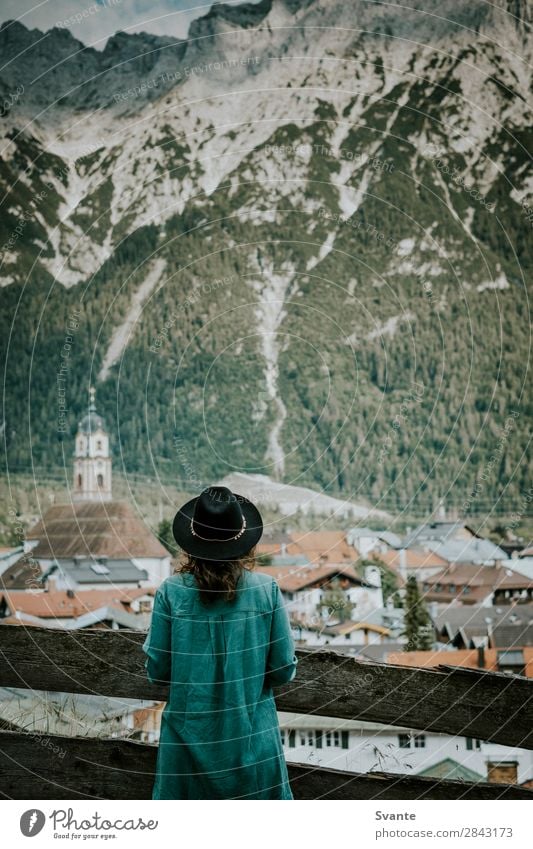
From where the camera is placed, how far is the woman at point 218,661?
7.62 ft

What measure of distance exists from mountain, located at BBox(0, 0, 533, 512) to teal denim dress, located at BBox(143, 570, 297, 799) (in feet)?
5.25

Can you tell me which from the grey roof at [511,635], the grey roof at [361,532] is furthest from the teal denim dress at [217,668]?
the grey roof at [511,635]

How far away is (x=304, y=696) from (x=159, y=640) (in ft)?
2.10

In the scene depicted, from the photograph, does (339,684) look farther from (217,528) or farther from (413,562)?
(413,562)

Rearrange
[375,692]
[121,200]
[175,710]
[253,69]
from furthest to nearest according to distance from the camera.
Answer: [253,69] → [121,200] → [375,692] → [175,710]

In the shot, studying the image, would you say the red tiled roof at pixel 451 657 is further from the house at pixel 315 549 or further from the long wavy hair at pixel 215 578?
the long wavy hair at pixel 215 578

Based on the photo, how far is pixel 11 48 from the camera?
323 inches

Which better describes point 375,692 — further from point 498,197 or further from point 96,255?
point 498,197

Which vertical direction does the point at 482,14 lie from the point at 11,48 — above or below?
above

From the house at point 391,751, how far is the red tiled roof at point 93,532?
5962 millimetres

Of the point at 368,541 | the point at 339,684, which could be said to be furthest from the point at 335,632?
the point at 339,684

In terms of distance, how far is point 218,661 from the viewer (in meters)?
2.33

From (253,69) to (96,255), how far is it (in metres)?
5.28
